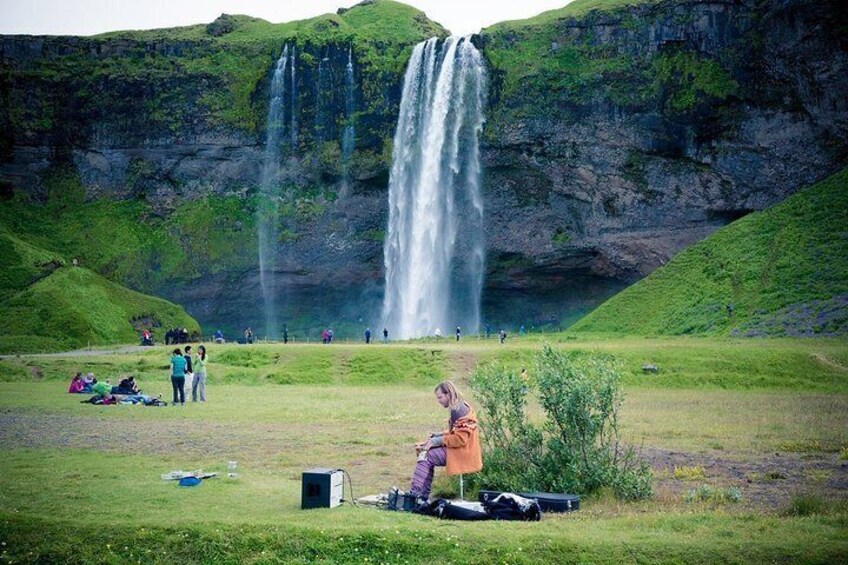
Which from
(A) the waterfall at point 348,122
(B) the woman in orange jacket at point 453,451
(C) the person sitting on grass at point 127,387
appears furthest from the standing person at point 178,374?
(A) the waterfall at point 348,122

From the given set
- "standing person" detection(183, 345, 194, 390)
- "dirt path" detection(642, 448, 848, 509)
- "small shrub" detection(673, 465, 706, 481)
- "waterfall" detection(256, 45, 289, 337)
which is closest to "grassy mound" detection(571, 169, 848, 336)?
"dirt path" detection(642, 448, 848, 509)

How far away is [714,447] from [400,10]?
90.7 metres

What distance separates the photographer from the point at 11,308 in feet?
212

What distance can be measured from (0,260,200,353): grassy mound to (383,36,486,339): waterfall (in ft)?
66.1

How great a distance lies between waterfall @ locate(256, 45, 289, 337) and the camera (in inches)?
3295

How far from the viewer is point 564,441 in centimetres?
1466

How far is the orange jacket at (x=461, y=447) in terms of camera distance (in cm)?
1275

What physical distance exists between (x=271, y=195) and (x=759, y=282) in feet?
163

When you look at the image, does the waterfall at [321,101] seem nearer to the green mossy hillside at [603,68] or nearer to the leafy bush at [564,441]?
the green mossy hillside at [603,68]

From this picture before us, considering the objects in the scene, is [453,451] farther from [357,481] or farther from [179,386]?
[179,386]

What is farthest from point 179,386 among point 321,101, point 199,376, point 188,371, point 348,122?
point 321,101

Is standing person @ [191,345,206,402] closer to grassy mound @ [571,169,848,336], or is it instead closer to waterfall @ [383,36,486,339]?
grassy mound @ [571,169,848,336]

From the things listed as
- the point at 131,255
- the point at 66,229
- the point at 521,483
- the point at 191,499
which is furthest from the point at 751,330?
the point at 66,229

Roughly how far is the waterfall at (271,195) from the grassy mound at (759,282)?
111ft
